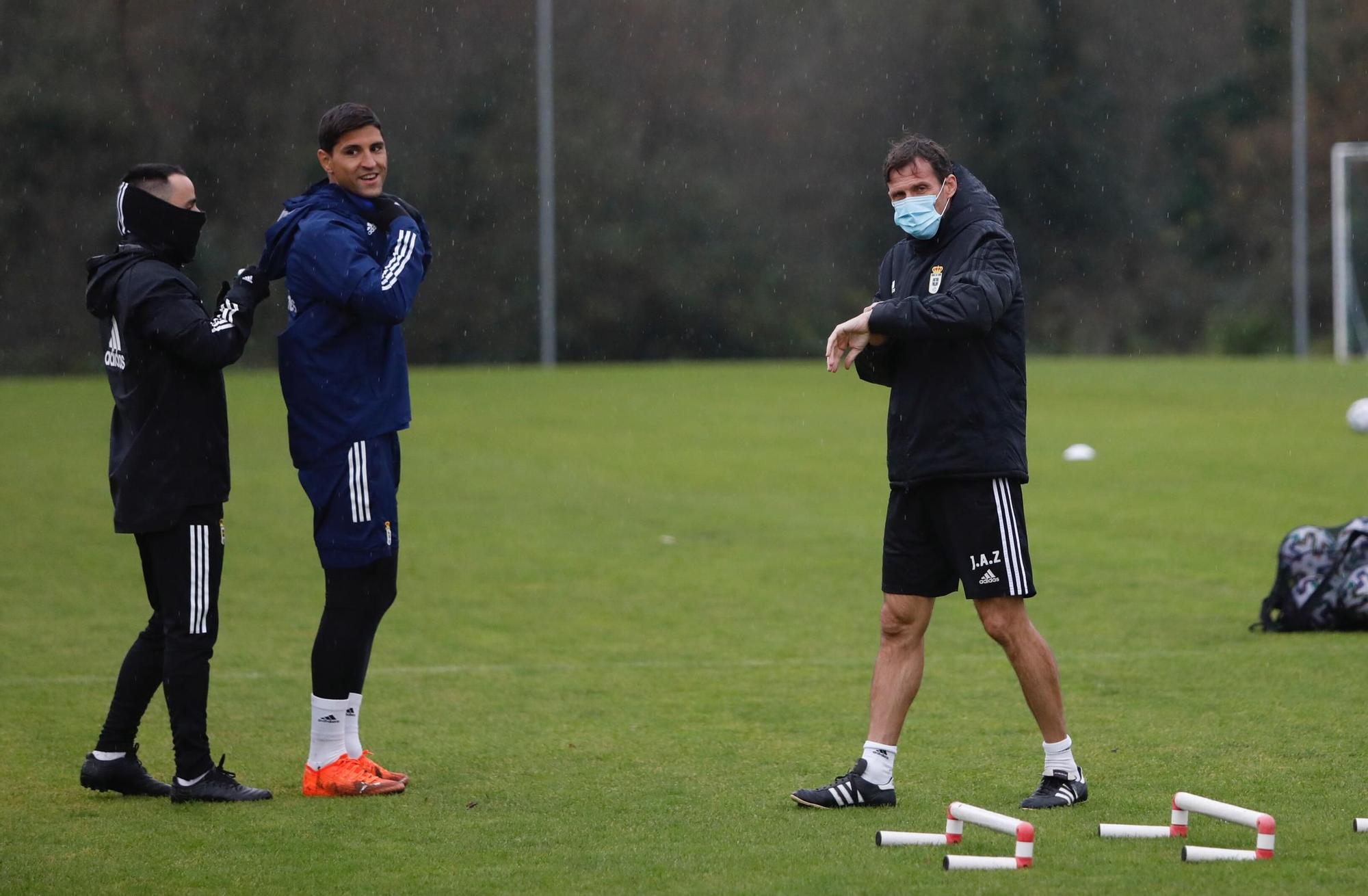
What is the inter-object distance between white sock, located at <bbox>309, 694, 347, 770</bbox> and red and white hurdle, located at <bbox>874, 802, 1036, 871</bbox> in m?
1.82

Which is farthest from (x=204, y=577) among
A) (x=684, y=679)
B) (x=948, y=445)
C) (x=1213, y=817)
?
(x=1213, y=817)

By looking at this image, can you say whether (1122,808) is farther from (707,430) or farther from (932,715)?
(707,430)

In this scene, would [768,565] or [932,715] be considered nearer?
[932,715]

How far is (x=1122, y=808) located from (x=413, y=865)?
6.81 feet

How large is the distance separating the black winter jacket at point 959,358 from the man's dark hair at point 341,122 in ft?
5.67

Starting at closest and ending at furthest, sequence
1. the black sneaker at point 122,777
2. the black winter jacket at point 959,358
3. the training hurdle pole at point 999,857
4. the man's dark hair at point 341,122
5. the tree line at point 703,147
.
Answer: the training hurdle pole at point 999,857
the black winter jacket at point 959,358
the man's dark hair at point 341,122
the black sneaker at point 122,777
the tree line at point 703,147

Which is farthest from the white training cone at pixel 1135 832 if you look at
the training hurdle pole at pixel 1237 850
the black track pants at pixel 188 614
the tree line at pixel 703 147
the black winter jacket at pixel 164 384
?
the tree line at pixel 703 147

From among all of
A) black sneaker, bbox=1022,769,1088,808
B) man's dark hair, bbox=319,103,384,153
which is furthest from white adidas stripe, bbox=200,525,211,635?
black sneaker, bbox=1022,769,1088,808

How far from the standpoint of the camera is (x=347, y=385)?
19.0 ft

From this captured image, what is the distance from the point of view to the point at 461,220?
36.7 meters

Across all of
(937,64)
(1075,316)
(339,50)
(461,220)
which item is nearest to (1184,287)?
(1075,316)

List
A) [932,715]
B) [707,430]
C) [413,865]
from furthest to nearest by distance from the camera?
1. [707,430]
2. [932,715]
3. [413,865]

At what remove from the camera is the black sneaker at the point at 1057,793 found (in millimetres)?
→ 5449

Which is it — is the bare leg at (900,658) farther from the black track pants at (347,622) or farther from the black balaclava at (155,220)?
the black balaclava at (155,220)
